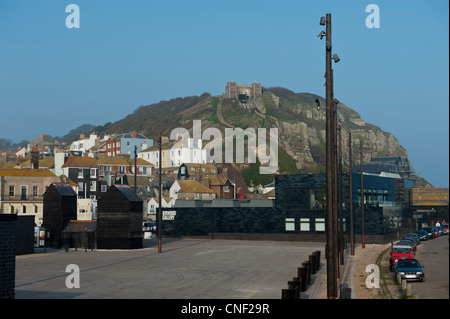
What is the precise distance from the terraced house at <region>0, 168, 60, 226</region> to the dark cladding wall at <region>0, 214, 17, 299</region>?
2707 inches

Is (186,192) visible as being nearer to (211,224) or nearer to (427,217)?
(427,217)

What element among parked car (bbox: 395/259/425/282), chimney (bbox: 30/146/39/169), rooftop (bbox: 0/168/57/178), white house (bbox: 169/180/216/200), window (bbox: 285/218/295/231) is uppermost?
chimney (bbox: 30/146/39/169)

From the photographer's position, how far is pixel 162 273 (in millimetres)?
39688

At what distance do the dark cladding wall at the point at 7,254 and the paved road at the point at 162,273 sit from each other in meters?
5.80

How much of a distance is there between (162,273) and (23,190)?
189 feet

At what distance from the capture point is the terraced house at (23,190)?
3526 inches

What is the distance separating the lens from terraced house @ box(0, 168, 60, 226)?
89562 millimetres

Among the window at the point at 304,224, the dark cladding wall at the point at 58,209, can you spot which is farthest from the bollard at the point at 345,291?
the window at the point at 304,224

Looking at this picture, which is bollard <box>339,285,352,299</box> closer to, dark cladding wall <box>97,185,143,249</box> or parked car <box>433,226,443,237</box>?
dark cladding wall <box>97,185,143,249</box>

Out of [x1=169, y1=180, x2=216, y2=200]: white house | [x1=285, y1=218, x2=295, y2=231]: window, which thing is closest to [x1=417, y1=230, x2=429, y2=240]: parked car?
[x1=285, y1=218, x2=295, y2=231]: window

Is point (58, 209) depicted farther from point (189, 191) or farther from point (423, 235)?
point (189, 191)

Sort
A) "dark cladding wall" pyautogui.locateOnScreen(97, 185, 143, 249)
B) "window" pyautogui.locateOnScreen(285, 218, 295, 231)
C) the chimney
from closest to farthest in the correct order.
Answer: "dark cladding wall" pyautogui.locateOnScreen(97, 185, 143, 249) < "window" pyautogui.locateOnScreen(285, 218, 295, 231) < the chimney

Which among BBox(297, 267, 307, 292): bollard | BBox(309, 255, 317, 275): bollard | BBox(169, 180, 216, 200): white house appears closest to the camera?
BBox(297, 267, 307, 292): bollard

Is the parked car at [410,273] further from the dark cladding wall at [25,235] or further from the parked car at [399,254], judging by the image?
the dark cladding wall at [25,235]
